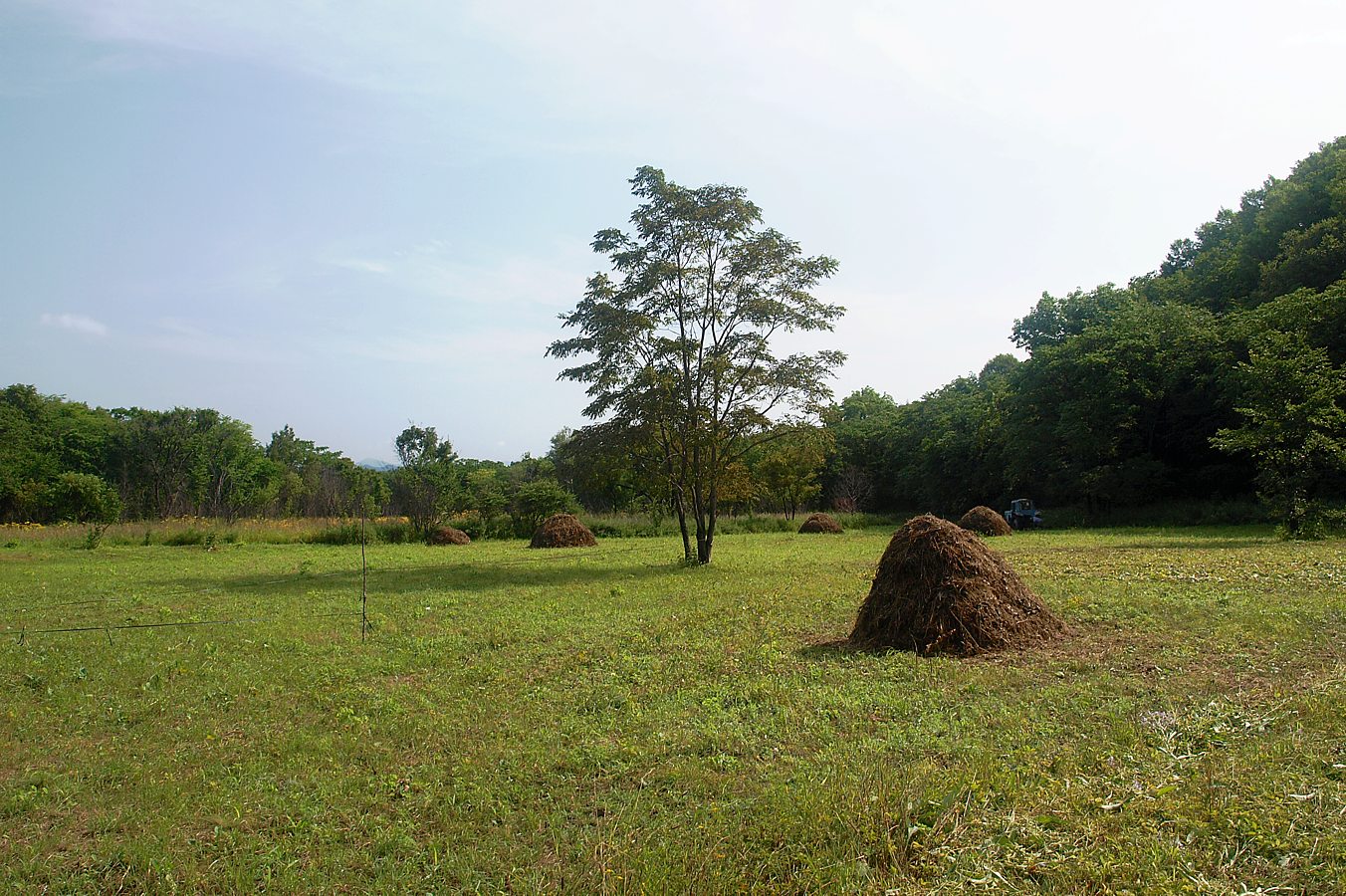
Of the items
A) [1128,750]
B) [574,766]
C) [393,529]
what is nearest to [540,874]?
[574,766]

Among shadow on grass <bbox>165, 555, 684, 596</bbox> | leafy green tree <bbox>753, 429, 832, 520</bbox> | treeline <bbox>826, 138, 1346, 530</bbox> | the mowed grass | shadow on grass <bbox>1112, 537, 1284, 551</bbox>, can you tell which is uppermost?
treeline <bbox>826, 138, 1346, 530</bbox>

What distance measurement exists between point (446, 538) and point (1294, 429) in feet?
82.8

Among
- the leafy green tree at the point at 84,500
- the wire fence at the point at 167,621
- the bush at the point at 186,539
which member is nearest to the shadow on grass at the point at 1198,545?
the wire fence at the point at 167,621

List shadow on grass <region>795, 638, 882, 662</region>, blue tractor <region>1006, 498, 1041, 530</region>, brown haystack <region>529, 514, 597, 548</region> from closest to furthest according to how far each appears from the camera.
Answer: shadow on grass <region>795, 638, 882, 662</region> → brown haystack <region>529, 514, 597, 548</region> → blue tractor <region>1006, 498, 1041, 530</region>

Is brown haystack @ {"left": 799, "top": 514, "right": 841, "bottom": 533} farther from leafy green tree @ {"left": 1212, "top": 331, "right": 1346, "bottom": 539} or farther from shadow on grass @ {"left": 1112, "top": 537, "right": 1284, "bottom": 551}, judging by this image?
leafy green tree @ {"left": 1212, "top": 331, "right": 1346, "bottom": 539}

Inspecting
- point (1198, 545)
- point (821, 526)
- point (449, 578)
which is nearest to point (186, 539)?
point (449, 578)

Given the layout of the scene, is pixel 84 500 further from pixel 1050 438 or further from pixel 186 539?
pixel 1050 438

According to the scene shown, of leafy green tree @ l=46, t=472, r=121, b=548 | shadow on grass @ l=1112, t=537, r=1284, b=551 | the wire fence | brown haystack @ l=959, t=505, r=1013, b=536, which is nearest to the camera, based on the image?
the wire fence

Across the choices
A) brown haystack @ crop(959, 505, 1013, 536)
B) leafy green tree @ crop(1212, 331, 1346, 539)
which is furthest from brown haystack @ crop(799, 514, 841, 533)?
leafy green tree @ crop(1212, 331, 1346, 539)

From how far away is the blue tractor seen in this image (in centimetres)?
3447

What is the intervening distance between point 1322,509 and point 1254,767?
61.2ft

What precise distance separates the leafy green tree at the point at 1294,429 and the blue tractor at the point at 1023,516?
15.6 metres

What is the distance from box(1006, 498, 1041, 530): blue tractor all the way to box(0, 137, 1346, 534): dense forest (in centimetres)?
145

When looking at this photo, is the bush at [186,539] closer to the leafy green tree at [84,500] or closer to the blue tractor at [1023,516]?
the leafy green tree at [84,500]
